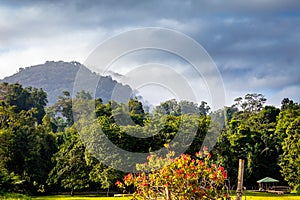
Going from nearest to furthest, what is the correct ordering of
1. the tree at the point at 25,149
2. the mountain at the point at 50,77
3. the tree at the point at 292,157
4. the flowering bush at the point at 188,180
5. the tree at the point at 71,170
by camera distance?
the flowering bush at the point at 188,180, the tree at the point at 25,149, the tree at the point at 71,170, the tree at the point at 292,157, the mountain at the point at 50,77

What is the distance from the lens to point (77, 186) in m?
29.1

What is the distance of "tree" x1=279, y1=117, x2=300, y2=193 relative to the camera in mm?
29594

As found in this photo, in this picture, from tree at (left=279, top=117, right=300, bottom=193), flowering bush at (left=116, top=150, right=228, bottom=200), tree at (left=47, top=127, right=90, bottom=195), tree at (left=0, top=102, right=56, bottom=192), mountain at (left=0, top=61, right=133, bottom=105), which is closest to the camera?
flowering bush at (left=116, top=150, right=228, bottom=200)

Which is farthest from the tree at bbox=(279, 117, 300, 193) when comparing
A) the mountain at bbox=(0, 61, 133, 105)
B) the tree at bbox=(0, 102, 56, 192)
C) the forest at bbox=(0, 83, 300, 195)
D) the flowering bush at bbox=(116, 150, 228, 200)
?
the mountain at bbox=(0, 61, 133, 105)

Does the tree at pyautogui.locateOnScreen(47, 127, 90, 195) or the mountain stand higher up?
the mountain

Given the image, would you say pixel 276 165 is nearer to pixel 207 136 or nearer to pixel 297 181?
pixel 297 181

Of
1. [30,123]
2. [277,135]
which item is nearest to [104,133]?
[30,123]

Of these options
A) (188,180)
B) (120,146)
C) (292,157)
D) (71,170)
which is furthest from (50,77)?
(188,180)

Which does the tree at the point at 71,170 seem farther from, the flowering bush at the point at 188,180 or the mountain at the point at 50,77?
the mountain at the point at 50,77

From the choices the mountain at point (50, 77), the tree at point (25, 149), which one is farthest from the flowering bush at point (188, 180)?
the mountain at point (50, 77)

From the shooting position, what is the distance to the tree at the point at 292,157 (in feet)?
97.1

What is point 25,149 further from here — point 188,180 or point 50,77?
point 50,77

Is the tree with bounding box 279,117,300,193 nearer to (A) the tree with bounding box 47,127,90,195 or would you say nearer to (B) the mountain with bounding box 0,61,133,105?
(A) the tree with bounding box 47,127,90,195

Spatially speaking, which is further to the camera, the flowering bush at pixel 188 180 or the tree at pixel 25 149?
the tree at pixel 25 149
